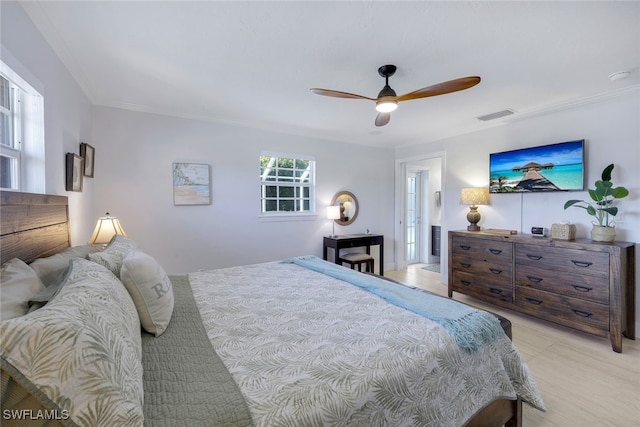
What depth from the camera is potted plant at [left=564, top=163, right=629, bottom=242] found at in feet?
8.33

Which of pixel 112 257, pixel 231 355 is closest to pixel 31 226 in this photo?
pixel 112 257

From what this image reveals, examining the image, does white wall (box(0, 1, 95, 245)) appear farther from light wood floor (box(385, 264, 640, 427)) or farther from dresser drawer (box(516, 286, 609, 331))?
dresser drawer (box(516, 286, 609, 331))

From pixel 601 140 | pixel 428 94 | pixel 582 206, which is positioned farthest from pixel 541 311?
pixel 428 94

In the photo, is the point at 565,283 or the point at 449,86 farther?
the point at 565,283

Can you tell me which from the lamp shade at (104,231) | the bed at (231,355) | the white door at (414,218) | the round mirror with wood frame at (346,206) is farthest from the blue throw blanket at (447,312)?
the white door at (414,218)

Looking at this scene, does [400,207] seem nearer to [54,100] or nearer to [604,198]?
[604,198]

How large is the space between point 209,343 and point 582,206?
3748mm

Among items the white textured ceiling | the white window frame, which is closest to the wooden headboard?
the white textured ceiling

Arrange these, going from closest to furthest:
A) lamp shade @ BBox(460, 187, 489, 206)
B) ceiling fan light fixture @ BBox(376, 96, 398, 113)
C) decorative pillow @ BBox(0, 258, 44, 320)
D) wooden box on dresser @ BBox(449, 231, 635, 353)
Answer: decorative pillow @ BBox(0, 258, 44, 320) < ceiling fan light fixture @ BBox(376, 96, 398, 113) < wooden box on dresser @ BBox(449, 231, 635, 353) < lamp shade @ BBox(460, 187, 489, 206)

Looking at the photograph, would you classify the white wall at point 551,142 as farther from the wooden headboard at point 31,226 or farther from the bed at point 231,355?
the wooden headboard at point 31,226

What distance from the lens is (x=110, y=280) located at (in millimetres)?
1146

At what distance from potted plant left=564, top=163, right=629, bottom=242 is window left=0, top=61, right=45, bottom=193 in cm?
441

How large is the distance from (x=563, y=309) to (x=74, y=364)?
3.61m

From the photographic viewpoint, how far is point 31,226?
1.50 meters
